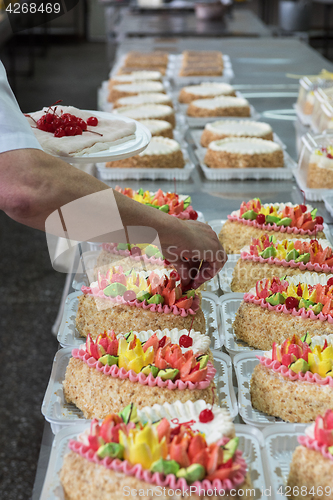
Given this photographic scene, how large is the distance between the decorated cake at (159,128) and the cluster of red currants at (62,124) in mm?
1075

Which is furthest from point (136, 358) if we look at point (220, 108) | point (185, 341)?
point (220, 108)

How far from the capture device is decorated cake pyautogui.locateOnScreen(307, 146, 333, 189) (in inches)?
84.4

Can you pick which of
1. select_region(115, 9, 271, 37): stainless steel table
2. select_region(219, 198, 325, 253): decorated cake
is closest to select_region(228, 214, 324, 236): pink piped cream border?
select_region(219, 198, 325, 253): decorated cake

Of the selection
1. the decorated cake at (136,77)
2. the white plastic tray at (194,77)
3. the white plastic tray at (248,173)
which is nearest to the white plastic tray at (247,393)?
the white plastic tray at (248,173)

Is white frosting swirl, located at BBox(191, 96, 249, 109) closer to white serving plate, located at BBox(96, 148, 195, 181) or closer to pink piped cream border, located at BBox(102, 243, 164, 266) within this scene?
white serving plate, located at BBox(96, 148, 195, 181)

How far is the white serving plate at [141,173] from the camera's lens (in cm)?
243

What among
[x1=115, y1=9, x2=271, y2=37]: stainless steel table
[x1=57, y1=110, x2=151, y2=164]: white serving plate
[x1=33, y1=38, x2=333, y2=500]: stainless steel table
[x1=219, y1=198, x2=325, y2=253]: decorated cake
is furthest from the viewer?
[x1=115, y1=9, x2=271, y2=37]: stainless steel table

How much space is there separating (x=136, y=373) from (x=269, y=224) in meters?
0.86

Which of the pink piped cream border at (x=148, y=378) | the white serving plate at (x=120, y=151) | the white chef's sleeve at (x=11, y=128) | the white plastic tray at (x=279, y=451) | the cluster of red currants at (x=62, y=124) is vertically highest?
the white chef's sleeve at (x=11, y=128)

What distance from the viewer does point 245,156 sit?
2455 mm

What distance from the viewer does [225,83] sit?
12.4 ft

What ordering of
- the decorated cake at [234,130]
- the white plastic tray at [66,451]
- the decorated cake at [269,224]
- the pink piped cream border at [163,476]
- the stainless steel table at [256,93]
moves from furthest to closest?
the decorated cake at [234,130] → the stainless steel table at [256,93] → the decorated cake at [269,224] → the white plastic tray at [66,451] → the pink piped cream border at [163,476]

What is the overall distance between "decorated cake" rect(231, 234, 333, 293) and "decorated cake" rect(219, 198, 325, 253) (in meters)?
0.10

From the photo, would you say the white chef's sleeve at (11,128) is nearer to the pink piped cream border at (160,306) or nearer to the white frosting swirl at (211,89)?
the pink piped cream border at (160,306)
